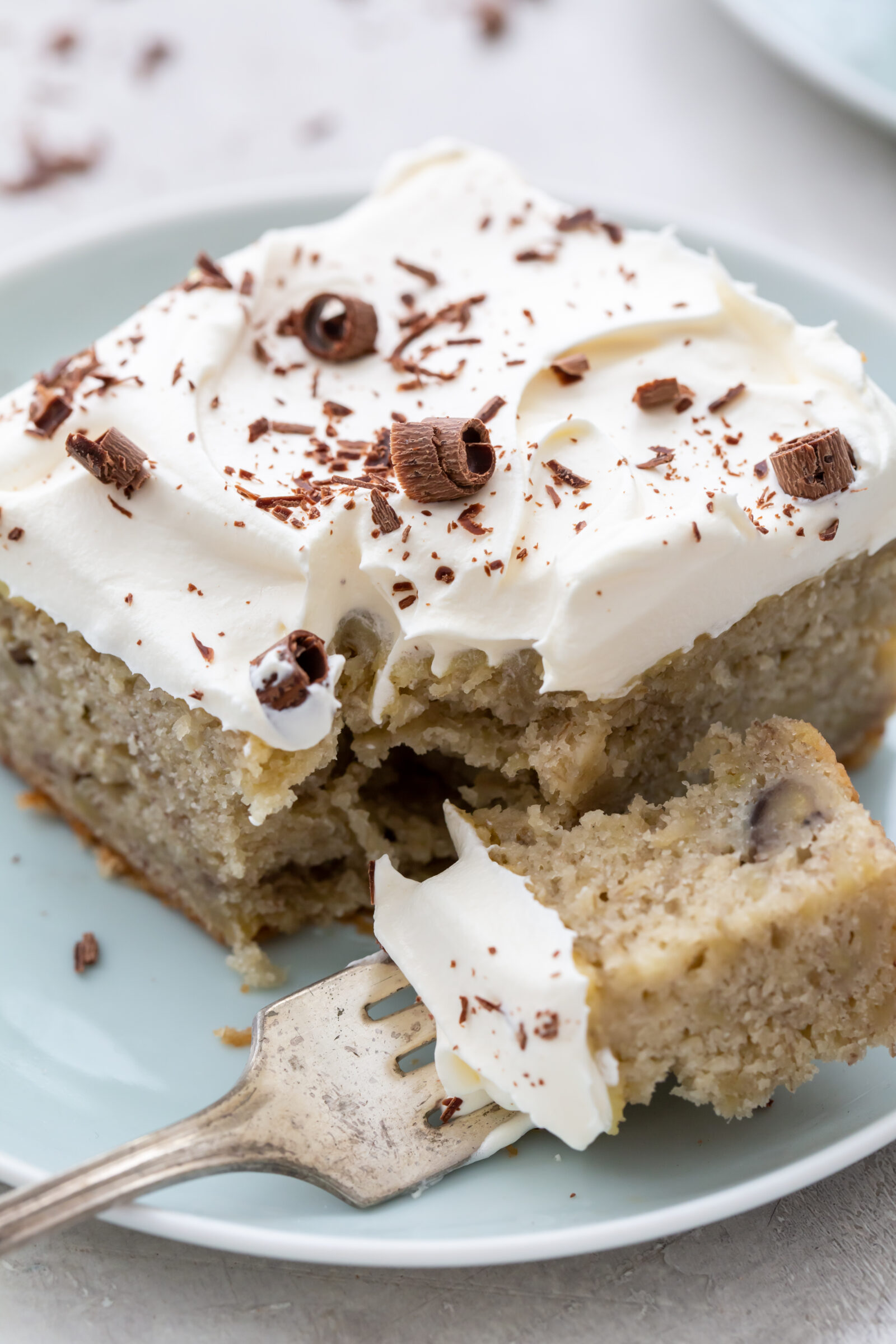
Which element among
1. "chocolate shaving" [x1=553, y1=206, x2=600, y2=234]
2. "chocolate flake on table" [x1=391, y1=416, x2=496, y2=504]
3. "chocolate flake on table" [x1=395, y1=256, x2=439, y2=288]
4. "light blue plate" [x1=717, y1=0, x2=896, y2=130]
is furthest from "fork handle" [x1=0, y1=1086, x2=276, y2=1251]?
"light blue plate" [x1=717, y1=0, x2=896, y2=130]

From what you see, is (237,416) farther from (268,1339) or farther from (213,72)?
(213,72)

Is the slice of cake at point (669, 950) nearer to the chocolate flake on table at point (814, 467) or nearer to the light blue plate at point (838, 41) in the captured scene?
the chocolate flake on table at point (814, 467)

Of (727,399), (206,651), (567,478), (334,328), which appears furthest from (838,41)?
(206,651)

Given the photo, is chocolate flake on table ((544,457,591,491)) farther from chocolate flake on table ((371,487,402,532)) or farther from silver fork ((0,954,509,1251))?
silver fork ((0,954,509,1251))

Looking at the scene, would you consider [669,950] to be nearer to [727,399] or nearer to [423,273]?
[727,399]

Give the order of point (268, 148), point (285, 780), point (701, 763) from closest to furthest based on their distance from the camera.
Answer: point (285, 780)
point (701, 763)
point (268, 148)

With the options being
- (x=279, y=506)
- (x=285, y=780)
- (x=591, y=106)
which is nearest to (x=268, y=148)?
(x=591, y=106)
